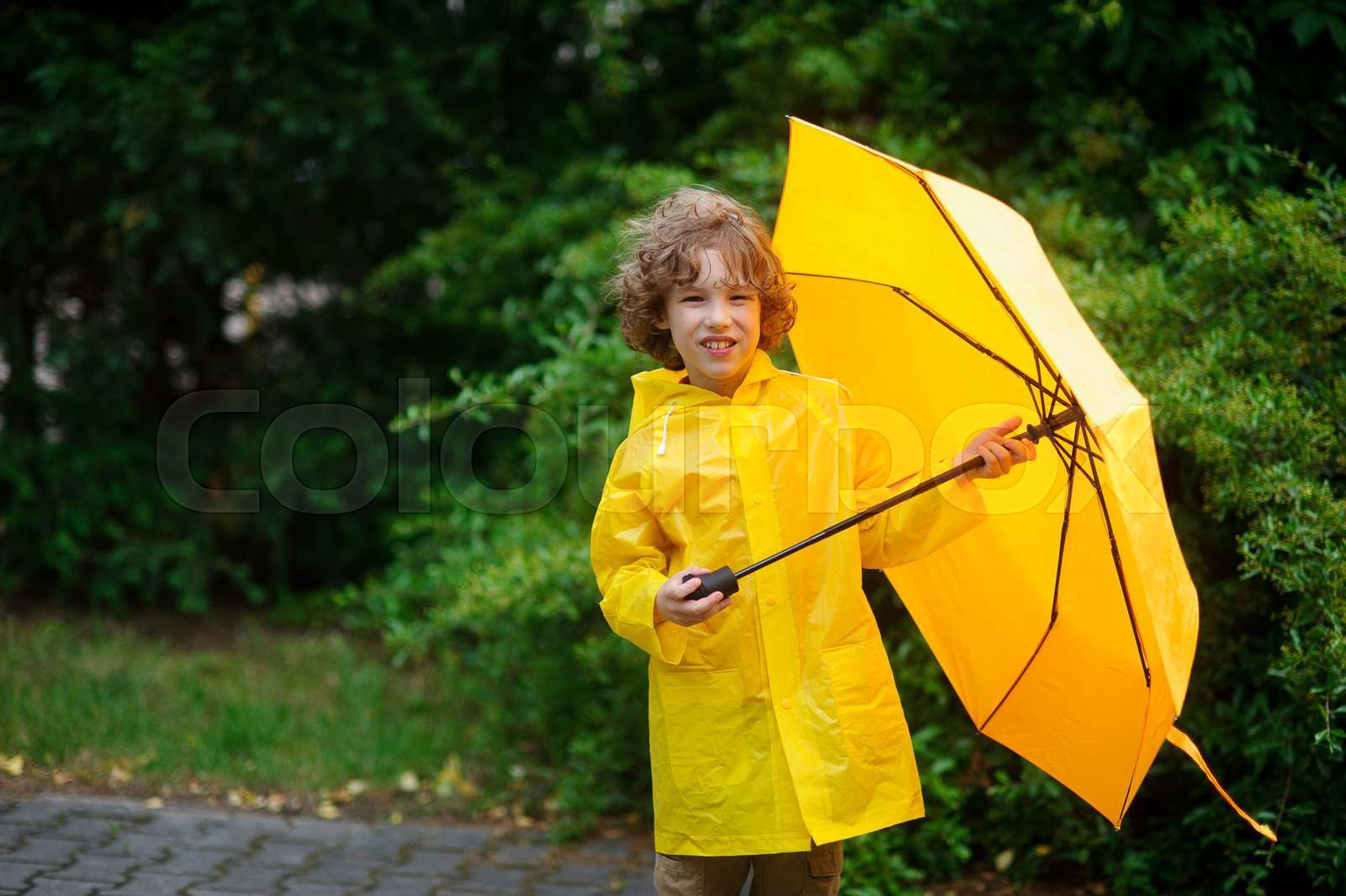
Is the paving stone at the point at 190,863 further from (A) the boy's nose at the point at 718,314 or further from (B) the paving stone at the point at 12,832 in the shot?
(A) the boy's nose at the point at 718,314

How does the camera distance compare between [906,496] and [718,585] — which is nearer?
[718,585]

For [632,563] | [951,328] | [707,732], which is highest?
[951,328]

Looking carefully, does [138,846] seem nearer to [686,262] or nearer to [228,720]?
[228,720]

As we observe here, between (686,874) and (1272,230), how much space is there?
227cm

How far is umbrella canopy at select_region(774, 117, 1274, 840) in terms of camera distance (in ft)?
6.03

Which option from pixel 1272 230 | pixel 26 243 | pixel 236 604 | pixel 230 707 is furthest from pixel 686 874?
pixel 26 243

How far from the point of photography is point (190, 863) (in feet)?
10.5

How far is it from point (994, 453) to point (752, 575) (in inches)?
19.6

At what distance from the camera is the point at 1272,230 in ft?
9.71

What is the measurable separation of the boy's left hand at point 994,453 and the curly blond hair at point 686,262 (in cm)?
48

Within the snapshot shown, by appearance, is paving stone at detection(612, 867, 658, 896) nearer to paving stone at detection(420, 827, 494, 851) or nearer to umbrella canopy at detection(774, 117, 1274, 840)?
paving stone at detection(420, 827, 494, 851)

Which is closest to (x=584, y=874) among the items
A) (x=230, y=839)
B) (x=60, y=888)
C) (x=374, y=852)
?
(x=374, y=852)

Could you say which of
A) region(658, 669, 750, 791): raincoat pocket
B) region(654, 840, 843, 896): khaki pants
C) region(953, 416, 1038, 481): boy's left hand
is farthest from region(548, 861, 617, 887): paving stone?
region(953, 416, 1038, 481): boy's left hand

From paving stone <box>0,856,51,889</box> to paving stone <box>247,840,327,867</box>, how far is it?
551 mm
